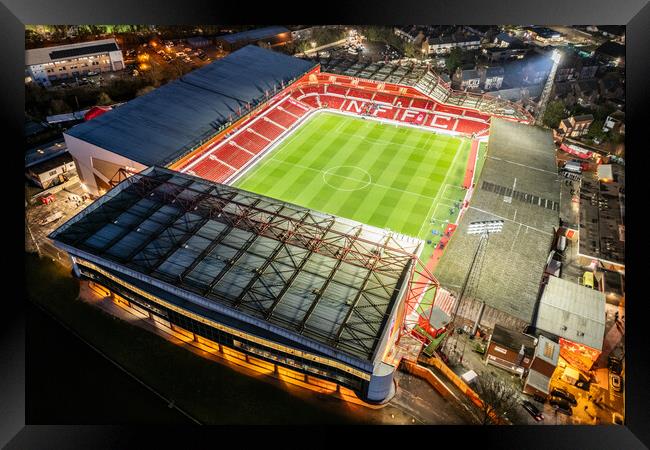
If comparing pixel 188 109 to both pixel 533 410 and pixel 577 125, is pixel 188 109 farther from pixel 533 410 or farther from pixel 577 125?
pixel 577 125

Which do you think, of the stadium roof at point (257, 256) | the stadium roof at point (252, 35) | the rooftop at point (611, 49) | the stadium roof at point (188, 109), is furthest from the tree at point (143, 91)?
the rooftop at point (611, 49)

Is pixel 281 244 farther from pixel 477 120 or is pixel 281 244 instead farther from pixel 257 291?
pixel 477 120

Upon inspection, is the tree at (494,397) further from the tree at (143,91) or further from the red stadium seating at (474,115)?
the tree at (143,91)

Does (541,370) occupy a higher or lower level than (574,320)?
lower

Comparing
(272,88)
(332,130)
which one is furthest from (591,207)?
(272,88)

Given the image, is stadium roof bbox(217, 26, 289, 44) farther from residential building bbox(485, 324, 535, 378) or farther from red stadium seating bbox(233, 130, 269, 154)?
residential building bbox(485, 324, 535, 378)

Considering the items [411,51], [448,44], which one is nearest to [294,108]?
[411,51]
